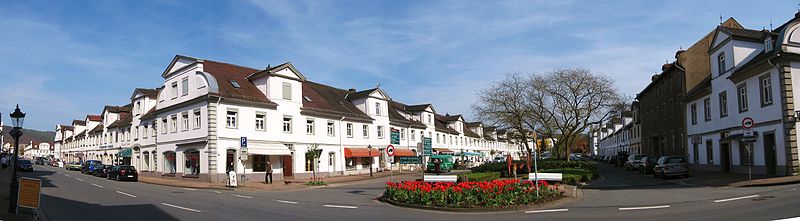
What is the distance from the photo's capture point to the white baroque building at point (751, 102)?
2380 centimetres

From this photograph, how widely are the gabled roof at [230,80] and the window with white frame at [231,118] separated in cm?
97

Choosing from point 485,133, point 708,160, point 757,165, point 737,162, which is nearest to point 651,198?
point 757,165

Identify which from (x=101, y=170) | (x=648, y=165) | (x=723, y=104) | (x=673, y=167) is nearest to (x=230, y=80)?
(x=101, y=170)

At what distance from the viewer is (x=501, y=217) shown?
1324 cm

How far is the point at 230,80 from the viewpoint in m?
37.0

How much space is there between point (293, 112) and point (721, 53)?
2676cm

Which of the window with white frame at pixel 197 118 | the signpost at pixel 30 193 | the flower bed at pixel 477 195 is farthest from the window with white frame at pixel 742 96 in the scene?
the window with white frame at pixel 197 118

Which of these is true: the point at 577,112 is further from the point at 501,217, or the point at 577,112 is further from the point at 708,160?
the point at 501,217

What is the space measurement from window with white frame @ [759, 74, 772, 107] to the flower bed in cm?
1487

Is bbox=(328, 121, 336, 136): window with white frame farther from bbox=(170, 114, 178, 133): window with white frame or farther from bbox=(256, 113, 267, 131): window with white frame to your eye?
bbox=(170, 114, 178, 133): window with white frame

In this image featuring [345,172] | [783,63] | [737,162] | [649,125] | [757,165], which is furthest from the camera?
[649,125]

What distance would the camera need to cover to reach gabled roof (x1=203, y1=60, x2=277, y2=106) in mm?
34653

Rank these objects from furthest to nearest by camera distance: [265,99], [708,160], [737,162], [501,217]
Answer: [265,99]
[708,160]
[737,162]
[501,217]

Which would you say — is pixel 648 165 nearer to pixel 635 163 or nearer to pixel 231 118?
pixel 635 163
